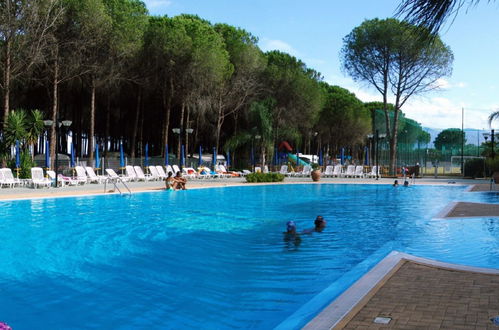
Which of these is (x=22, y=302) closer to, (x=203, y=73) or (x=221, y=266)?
(x=221, y=266)

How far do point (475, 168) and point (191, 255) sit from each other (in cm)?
2578

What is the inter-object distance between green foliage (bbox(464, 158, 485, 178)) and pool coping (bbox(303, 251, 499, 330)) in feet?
82.6

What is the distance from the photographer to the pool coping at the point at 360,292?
156 inches

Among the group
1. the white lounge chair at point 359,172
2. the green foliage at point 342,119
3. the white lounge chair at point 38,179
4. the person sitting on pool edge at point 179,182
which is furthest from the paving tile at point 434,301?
the green foliage at point 342,119

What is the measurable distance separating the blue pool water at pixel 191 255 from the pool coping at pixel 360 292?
1.57 ft

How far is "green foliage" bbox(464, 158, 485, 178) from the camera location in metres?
29.3

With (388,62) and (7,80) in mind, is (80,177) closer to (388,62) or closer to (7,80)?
(7,80)

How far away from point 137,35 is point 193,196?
13418 mm

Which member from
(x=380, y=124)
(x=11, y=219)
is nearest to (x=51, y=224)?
(x=11, y=219)

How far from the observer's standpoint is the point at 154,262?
774 cm

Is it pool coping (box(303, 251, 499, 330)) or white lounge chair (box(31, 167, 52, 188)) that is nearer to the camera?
pool coping (box(303, 251, 499, 330))

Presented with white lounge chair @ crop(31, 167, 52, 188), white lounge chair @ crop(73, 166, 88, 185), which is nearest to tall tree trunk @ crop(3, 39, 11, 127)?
white lounge chair @ crop(73, 166, 88, 185)

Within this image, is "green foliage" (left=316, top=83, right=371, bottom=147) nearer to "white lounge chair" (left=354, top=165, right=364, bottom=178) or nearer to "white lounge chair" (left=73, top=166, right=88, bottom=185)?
"white lounge chair" (left=354, top=165, right=364, bottom=178)

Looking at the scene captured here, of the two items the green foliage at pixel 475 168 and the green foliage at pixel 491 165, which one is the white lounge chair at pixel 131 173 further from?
the green foliage at pixel 475 168
